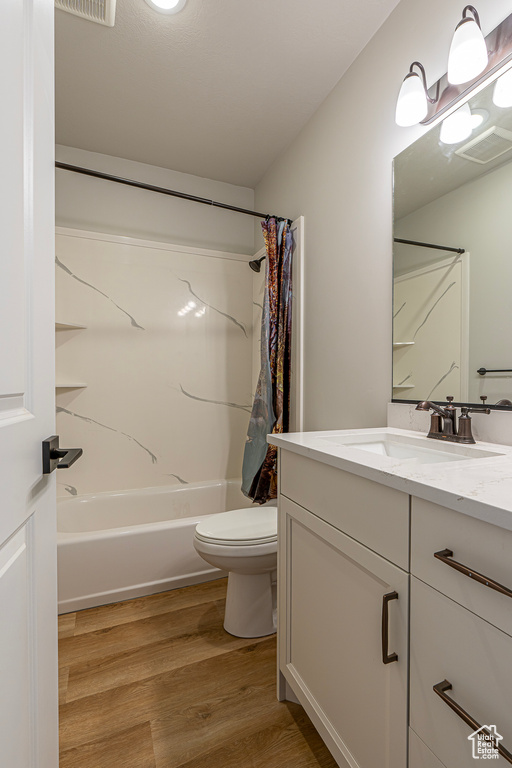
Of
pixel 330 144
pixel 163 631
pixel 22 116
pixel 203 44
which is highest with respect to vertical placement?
pixel 203 44

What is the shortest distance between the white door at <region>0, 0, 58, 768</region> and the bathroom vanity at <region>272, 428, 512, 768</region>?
2.06 ft

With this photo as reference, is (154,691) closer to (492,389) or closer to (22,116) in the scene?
(492,389)

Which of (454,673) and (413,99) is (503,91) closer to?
(413,99)

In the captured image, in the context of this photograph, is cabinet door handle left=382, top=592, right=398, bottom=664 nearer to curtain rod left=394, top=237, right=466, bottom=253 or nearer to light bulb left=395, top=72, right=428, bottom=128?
curtain rod left=394, top=237, right=466, bottom=253

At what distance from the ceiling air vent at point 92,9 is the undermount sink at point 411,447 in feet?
5.87

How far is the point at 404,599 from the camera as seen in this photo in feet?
2.36

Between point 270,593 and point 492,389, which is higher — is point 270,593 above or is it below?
below

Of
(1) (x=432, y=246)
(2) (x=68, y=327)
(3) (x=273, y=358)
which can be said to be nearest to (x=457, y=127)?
(1) (x=432, y=246)

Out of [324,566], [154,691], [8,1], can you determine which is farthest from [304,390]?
[8,1]

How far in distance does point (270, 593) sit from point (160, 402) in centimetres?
141

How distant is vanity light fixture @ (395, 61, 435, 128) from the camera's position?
1.30 metres

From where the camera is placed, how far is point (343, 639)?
92 centimetres

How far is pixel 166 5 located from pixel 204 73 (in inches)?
14.1

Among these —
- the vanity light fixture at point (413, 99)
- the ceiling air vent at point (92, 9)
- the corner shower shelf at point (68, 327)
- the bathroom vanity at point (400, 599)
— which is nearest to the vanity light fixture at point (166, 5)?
the ceiling air vent at point (92, 9)
